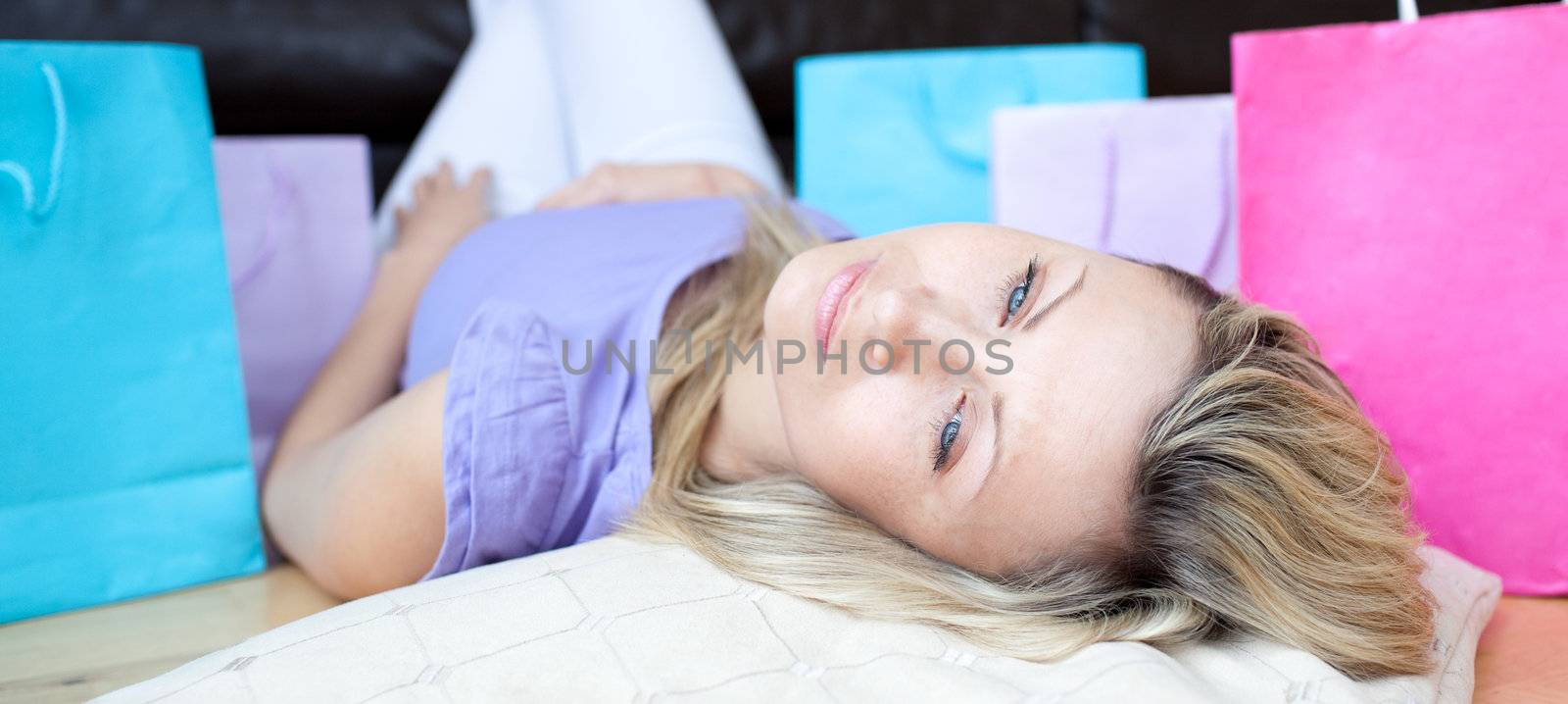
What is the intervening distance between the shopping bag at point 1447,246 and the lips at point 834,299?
41 centimetres

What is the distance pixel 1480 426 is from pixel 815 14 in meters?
1.07

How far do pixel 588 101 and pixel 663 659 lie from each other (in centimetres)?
Answer: 97

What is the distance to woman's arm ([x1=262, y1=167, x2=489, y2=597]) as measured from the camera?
0.88 m

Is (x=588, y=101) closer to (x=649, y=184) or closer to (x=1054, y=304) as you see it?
(x=649, y=184)

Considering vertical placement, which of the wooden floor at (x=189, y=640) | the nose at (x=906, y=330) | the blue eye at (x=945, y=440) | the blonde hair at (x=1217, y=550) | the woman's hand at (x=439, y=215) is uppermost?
the woman's hand at (x=439, y=215)

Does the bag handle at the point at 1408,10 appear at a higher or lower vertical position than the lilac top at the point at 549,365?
higher

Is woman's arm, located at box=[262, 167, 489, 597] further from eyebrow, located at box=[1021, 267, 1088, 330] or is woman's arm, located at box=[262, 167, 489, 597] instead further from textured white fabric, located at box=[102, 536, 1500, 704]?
eyebrow, located at box=[1021, 267, 1088, 330]

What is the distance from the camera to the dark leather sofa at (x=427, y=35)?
1.35m

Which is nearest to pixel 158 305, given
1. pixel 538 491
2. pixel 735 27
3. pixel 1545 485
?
A: pixel 538 491

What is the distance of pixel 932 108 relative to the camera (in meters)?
1.38

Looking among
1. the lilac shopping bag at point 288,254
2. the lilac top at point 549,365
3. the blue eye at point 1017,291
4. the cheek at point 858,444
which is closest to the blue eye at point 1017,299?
the blue eye at point 1017,291

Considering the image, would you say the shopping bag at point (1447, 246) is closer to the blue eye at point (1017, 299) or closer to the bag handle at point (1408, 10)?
the bag handle at point (1408, 10)

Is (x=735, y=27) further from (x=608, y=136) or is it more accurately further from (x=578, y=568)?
(x=578, y=568)

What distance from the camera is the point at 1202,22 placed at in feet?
5.67
